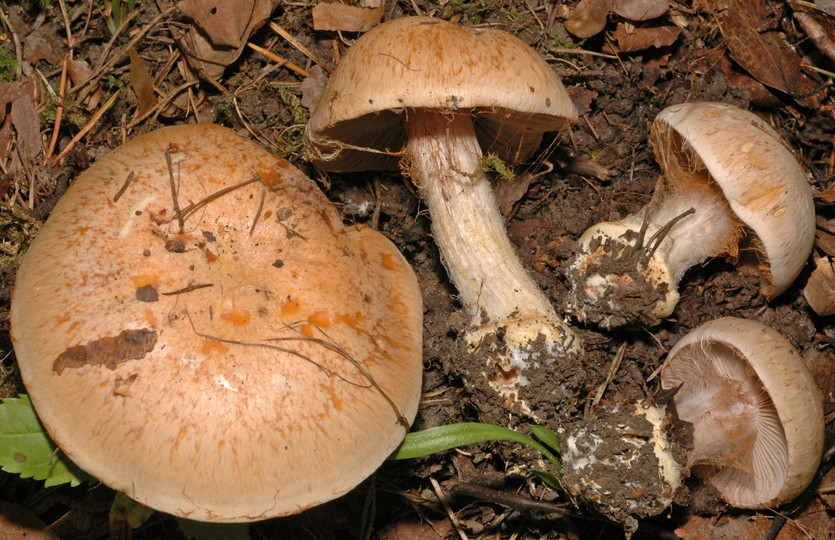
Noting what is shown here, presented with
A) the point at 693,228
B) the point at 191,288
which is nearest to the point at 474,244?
the point at 693,228

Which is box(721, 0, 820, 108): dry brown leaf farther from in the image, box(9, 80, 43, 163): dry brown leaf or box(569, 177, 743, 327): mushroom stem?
box(9, 80, 43, 163): dry brown leaf

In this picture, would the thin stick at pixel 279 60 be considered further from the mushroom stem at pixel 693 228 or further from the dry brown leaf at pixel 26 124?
the mushroom stem at pixel 693 228

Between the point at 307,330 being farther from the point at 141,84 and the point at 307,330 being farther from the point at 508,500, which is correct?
the point at 141,84

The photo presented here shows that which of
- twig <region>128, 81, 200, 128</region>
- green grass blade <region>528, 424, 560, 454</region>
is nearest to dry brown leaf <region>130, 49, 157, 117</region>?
twig <region>128, 81, 200, 128</region>

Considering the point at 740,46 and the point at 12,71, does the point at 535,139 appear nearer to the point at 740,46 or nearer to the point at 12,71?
the point at 740,46

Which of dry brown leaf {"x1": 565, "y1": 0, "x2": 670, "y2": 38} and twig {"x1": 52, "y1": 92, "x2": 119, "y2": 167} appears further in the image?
dry brown leaf {"x1": 565, "y1": 0, "x2": 670, "y2": 38}

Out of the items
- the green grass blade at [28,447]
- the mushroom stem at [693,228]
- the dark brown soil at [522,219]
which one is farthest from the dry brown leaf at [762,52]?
the green grass blade at [28,447]

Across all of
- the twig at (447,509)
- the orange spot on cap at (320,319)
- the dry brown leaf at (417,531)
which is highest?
the orange spot on cap at (320,319)

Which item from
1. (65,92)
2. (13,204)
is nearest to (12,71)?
(65,92)
